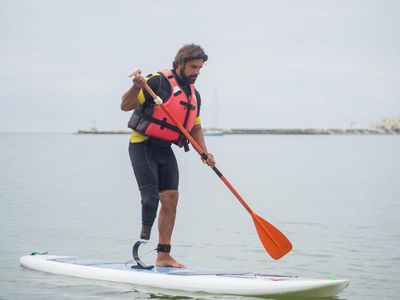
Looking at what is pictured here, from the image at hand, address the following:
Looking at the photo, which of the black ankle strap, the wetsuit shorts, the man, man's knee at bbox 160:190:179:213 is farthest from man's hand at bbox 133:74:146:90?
the black ankle strap

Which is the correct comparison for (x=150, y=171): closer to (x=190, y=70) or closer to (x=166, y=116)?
(x=166, y=116)

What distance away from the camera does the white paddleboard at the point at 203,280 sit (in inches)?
289

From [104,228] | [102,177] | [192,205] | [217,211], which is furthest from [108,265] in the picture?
[102,177]

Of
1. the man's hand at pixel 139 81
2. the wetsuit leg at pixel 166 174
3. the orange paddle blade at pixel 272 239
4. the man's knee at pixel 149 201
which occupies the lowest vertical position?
the orange paddle blade at pixel 272 239

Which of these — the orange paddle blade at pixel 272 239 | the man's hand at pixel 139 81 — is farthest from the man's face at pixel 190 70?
the orange paddle blade at pixel 272 239

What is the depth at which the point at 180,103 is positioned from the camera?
774 centimetres

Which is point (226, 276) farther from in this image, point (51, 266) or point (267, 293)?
point (51, 266)

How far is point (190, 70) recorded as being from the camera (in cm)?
771

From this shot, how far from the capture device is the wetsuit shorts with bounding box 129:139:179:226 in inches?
305

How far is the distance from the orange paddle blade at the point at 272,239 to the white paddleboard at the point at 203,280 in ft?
1.76

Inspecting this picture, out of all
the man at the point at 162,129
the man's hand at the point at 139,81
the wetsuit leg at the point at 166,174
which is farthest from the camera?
the wetsuit leg at the point at 166,174

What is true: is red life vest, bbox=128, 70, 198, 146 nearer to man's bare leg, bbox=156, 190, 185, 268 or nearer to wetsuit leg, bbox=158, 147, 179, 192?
wetsuit leg, bbox=158, 147, 179, 192

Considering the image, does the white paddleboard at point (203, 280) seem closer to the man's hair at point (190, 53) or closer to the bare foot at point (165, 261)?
the bare foot at point (165, 261)

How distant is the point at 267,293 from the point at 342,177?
2325 centimetres
